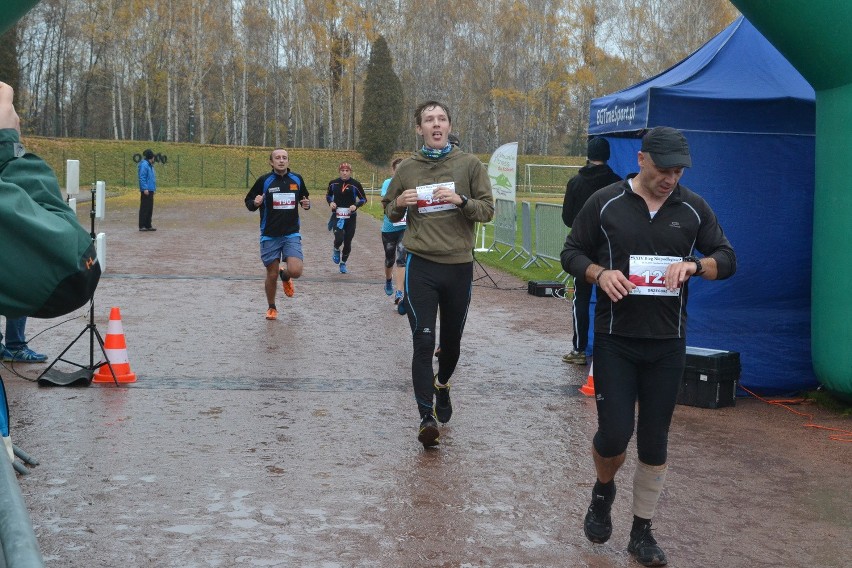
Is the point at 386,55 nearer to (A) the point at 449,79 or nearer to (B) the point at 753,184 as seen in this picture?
(A) the point at 449,79

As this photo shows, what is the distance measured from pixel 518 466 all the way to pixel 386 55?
65.5 metres

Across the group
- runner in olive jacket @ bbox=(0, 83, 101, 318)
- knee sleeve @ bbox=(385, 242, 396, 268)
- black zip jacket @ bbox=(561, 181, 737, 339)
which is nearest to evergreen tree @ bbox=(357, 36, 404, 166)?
knee sleeve @ bbox=(385, 242, 396, 268)

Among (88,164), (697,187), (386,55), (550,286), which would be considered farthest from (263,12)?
(697,187)

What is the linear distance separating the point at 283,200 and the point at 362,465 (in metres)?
6.30

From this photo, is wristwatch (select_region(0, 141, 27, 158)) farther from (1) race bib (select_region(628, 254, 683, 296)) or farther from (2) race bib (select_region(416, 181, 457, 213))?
(2) race bib (select_region(416, 181, 457, 213))

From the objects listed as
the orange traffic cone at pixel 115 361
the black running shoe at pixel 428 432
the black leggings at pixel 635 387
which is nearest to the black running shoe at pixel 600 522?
the black leggings at pixel 635 387

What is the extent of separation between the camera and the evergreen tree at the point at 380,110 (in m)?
69.7

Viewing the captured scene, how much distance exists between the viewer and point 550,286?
15305 mm

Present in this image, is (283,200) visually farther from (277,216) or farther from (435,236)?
(435,236)

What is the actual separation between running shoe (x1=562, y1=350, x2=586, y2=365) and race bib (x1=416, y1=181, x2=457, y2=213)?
3547 millimetres

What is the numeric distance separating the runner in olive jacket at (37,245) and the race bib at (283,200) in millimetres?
10429

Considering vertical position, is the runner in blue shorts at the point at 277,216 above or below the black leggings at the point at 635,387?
above

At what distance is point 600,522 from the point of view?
5086 millimetres

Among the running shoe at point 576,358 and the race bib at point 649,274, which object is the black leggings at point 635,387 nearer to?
the race bib at point 649,274
